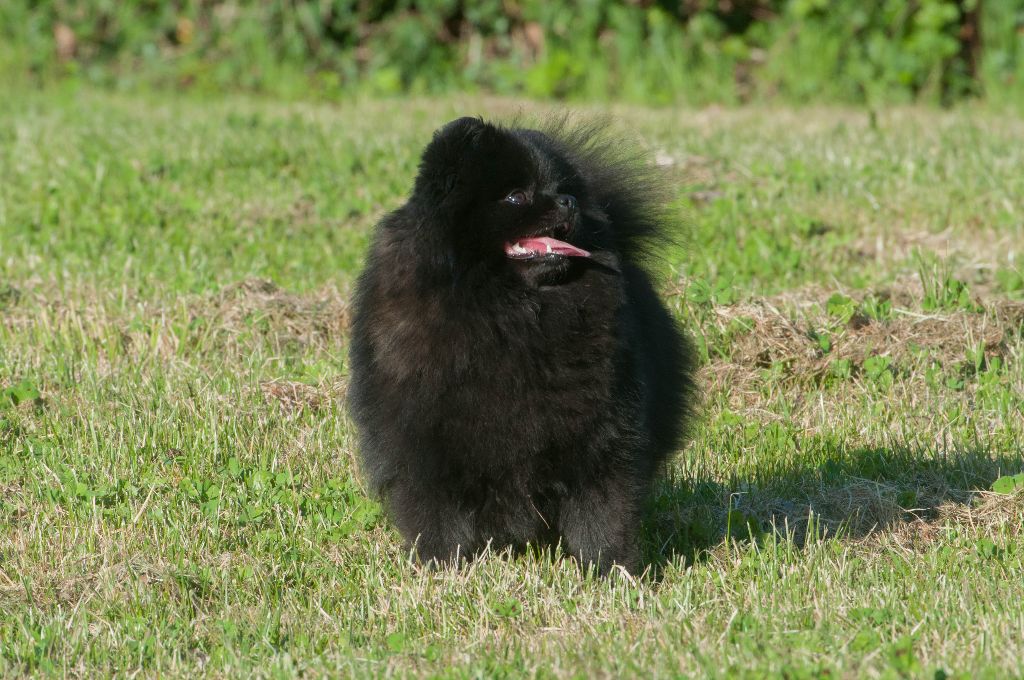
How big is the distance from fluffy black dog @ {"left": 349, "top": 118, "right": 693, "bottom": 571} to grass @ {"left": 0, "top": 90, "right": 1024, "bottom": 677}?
0.73 ft

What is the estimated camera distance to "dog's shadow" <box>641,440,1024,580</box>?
4535 millimetres

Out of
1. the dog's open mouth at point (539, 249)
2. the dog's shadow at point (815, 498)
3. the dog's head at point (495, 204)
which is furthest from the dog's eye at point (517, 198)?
the dog's shadow at point (815, 498)

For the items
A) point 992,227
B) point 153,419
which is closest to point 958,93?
point 992,227

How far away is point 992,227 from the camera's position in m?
7.81

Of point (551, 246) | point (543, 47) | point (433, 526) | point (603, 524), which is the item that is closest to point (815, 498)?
point (603, 524)

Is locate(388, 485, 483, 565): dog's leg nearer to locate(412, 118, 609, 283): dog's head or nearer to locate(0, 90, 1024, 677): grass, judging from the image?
locate(0, 90, 1024, 677): grass

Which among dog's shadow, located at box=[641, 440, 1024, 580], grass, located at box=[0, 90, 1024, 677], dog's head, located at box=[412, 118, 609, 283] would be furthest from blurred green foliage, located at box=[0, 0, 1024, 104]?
dog's head, located at box=[412, 118, 609, 283]

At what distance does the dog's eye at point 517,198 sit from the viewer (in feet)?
12.1

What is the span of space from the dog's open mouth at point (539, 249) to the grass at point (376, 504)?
3.24 feet

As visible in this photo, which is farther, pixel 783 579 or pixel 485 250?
pixel 783 579

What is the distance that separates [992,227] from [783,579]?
4.47m

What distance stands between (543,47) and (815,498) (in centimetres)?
882

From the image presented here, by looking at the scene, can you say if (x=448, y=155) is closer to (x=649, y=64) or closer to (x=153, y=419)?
(x=153, y=419)

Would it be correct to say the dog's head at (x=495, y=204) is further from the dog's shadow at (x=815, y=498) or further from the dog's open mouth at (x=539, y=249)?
the dog's shadow at (x=815, y=498)
